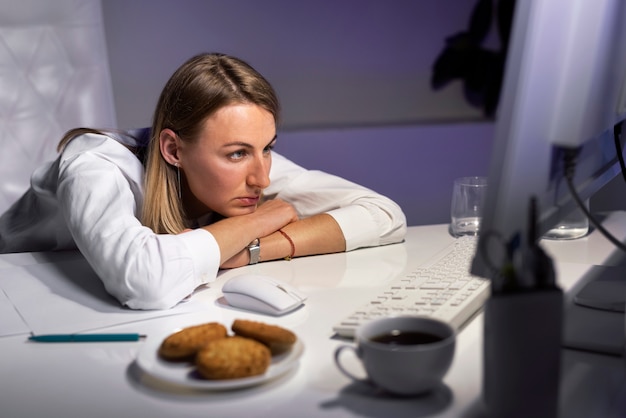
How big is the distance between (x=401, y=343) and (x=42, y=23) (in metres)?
1.55

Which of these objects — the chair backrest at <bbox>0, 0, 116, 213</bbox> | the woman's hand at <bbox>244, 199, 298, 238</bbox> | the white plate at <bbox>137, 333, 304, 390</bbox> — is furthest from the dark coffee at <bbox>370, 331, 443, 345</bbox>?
the chair backrest at <bbox>0, 0, 116, 213</bbox>

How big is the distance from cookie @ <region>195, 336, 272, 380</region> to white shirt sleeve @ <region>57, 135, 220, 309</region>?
12.3 inches

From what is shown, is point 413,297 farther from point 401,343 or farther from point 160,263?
point 160,263

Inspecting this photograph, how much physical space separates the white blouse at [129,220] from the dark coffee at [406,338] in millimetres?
422

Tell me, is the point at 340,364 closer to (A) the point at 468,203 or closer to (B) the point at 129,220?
(B) the point at 129,220

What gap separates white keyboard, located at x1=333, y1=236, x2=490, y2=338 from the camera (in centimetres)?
99

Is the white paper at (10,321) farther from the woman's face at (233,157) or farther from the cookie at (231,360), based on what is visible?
the woman's face at (233,157)

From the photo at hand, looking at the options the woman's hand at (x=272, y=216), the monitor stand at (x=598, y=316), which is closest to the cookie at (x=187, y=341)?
the monitor stand at (x=598, y=316)

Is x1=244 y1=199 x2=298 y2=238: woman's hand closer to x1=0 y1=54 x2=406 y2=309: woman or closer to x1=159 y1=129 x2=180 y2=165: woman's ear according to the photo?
x1=0 y1=54 x2=406 y2=309: woman

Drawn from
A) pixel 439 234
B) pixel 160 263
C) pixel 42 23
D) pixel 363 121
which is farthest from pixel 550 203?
pixel 363 121

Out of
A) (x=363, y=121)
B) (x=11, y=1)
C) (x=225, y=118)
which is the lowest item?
(x=363, y=121)

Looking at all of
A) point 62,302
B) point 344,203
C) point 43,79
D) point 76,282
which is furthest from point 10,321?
point 43,79

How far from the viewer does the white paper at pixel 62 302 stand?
3.54 feet

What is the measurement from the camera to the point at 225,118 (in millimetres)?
1479
